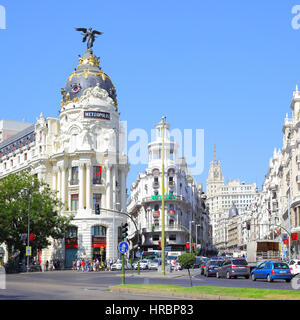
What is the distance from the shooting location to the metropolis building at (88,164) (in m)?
73.8

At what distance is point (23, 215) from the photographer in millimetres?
63500

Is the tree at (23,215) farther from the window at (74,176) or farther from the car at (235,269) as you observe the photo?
the car at (235,269)

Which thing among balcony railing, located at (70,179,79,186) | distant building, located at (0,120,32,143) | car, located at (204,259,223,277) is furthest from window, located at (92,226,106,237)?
distant building, located at (0,120,32,143)

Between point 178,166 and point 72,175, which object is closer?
point 72,175

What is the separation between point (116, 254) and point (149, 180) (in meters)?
36.3

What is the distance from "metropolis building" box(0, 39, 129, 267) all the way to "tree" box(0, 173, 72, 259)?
18.8 ft

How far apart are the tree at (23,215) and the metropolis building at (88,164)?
5.73 meters

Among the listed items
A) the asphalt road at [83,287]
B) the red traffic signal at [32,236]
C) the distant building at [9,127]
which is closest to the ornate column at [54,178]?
the red traffic signal at [32,236]

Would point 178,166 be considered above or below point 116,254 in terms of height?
above

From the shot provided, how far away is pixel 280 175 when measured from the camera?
94438 mm

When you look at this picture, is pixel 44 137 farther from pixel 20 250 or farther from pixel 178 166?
pixel 178 166

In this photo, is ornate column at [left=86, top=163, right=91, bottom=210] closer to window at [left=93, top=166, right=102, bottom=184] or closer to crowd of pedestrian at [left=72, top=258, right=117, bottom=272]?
window at [left=93, top=166, right=102, bottom=184]

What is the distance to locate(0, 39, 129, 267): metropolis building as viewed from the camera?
7381 centimetres
